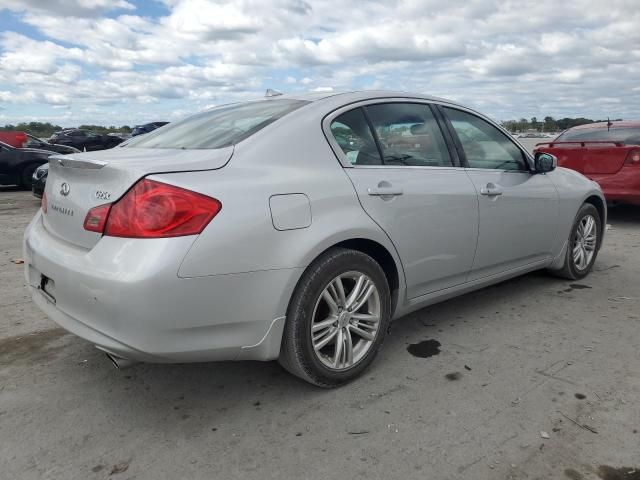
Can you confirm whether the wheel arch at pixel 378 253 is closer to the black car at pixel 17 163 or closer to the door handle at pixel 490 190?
the door handle at pixel 490 190

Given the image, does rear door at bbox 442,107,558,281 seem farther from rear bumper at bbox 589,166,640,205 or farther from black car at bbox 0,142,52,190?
black car at bbox 0,142,52,190

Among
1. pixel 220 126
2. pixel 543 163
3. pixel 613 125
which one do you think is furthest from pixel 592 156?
pixel 220 126

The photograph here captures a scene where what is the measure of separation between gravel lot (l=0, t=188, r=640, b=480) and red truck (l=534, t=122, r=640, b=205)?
13.1 ft

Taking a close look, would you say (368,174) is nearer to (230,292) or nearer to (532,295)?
(230,292)

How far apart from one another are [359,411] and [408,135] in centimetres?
164

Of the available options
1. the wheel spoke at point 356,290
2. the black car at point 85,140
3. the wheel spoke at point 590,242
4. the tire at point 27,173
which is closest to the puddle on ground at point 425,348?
the wheel spoke at point 356,290

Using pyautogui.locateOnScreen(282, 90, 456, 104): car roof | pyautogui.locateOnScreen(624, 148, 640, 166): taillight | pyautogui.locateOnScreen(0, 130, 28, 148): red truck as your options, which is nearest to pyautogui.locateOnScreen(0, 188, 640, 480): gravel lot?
pyautogui.locateOnScreen(282, 90, 456, 104): car roof

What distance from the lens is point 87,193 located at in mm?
2490

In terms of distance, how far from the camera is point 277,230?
96.0 inches

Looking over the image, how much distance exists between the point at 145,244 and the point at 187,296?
0.27 metres

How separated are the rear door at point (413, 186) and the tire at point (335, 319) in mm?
271

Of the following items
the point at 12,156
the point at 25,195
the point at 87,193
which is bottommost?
the point at 25,195

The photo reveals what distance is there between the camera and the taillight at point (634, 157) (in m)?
7.08

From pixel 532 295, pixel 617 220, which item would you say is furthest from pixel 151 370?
pixel 617 220
